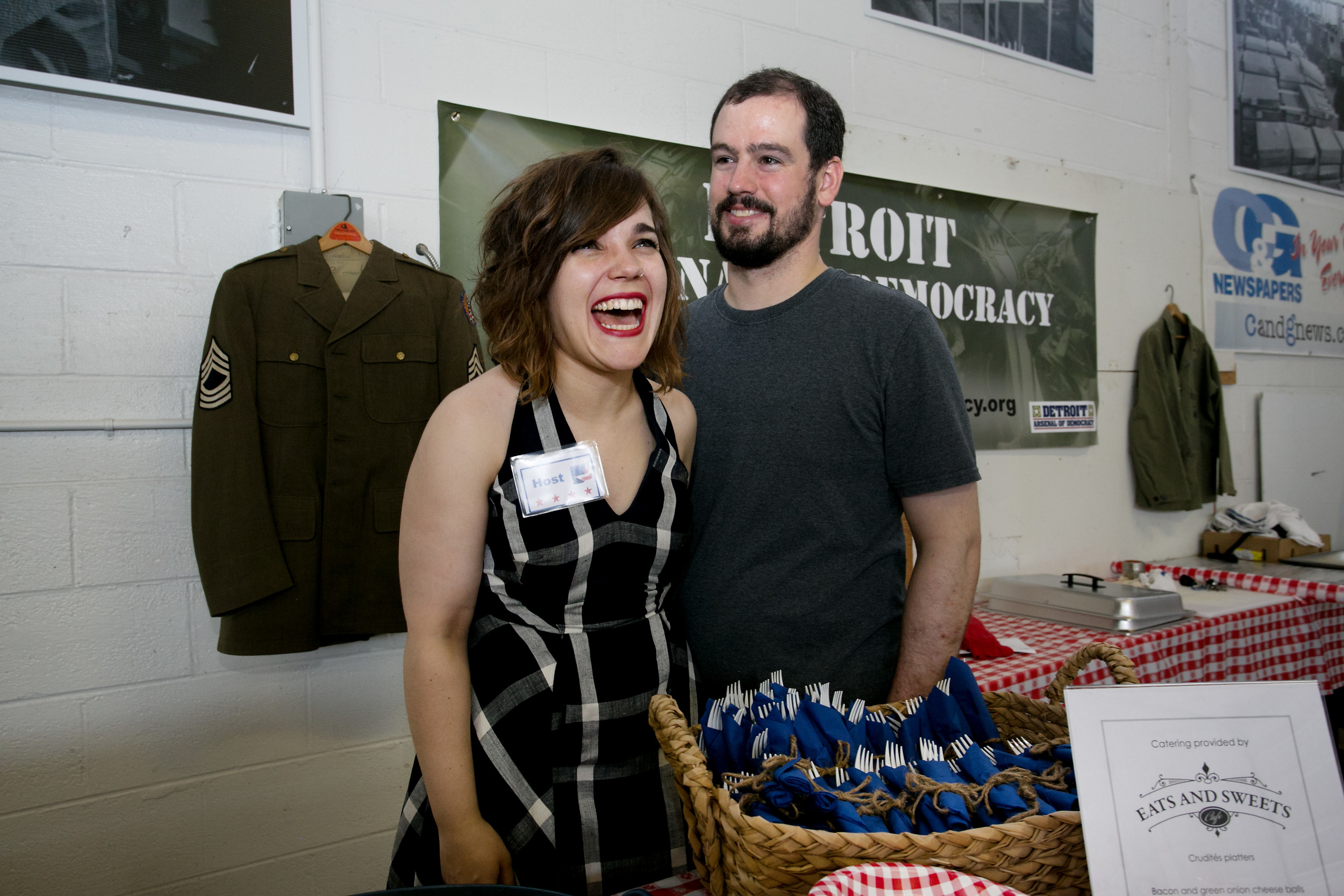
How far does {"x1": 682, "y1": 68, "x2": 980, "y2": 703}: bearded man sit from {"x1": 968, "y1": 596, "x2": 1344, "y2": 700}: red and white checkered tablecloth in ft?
2.52

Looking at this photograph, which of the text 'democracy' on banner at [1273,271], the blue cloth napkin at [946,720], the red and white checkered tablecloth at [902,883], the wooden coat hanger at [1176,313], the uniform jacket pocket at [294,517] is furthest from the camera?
the text 'democracy' on banner at [1273,271]

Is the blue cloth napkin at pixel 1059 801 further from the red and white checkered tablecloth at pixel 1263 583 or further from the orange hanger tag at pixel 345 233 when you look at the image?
the red and white checkered tablecloth at pixel 1263 583

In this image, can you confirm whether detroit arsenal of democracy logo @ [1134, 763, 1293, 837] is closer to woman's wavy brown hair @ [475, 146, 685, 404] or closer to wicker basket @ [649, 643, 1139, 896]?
wicker basket @ [649, 643, 1139, 896]

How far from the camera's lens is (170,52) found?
1757mm

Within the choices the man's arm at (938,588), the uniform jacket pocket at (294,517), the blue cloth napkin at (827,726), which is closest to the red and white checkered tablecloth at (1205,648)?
the man's arm at (938,588)

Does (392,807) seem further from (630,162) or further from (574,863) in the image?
(630,162)

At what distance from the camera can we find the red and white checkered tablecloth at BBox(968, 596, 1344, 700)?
218 cm

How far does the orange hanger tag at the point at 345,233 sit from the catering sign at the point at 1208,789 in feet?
5.82

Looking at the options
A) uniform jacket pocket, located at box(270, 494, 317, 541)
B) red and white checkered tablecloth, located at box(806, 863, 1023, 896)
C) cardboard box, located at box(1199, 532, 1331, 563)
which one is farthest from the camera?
cardboard box, located at box(1199, 532, 1331, 563)

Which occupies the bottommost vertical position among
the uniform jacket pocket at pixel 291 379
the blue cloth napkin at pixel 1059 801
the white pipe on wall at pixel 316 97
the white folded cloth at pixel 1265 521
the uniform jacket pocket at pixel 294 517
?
the white folded cloth at pixel 1265 521

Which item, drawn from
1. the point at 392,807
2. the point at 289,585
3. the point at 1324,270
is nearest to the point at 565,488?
the point at 289,585

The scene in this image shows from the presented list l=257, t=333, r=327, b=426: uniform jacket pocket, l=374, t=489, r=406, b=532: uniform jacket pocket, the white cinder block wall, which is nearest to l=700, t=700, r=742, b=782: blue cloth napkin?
l=374, t=489, r=406, b=532: uniform jacket pocket

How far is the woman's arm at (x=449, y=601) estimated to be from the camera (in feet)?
3.19

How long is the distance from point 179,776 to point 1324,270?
5.40m
